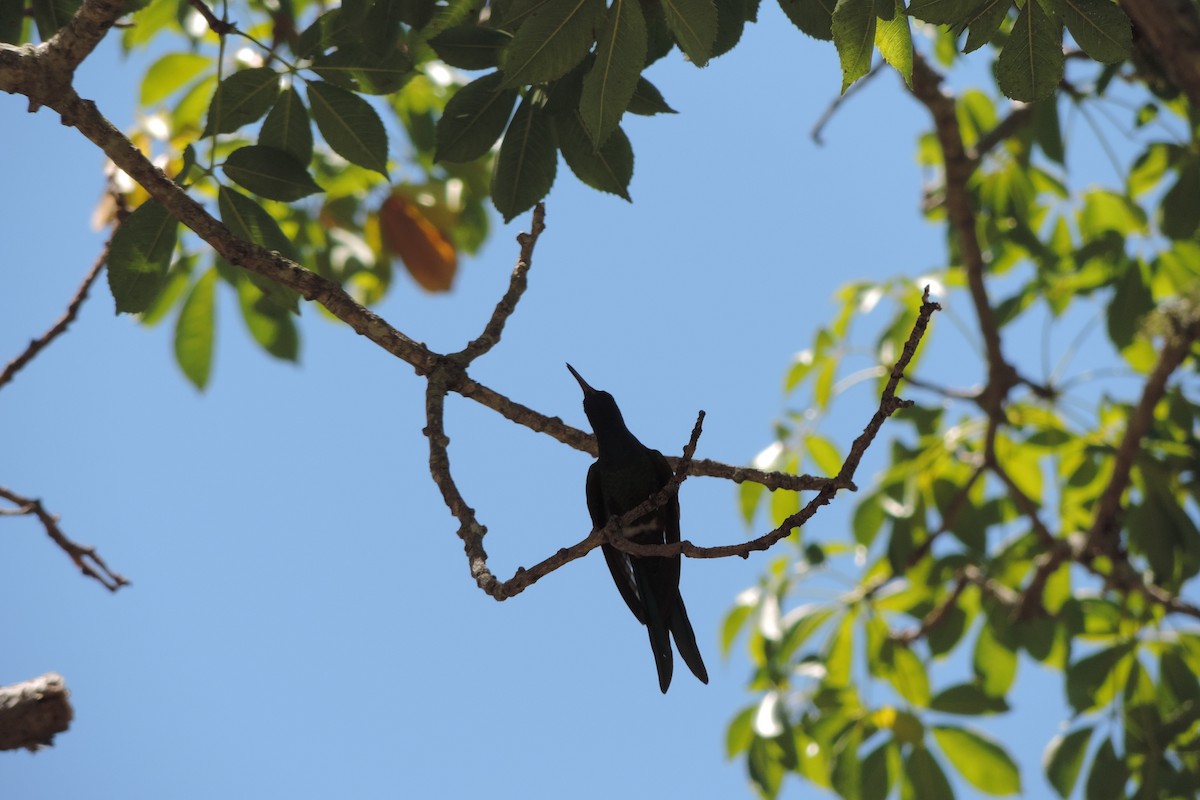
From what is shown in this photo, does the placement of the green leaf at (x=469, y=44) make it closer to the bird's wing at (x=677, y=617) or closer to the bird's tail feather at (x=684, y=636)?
the bird's wing at (x=677, y=617)

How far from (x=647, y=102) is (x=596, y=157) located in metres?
0.20

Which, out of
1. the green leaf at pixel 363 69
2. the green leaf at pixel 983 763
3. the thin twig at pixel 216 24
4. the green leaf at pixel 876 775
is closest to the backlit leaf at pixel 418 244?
the green leaf at pixel 363 69

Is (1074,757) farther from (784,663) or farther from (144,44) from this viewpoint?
(144,44)

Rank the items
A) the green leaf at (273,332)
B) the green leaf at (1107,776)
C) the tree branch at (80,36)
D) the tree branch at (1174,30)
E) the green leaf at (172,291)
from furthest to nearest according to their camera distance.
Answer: the green leaf at (1107,776) → the green leaf at (273,332) → the green leaf at (172,291) → the tree branch at (1174,30) → the tree branch at (80,36)

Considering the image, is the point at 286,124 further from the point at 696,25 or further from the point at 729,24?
the point at 696,25

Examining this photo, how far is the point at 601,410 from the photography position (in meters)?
3.65

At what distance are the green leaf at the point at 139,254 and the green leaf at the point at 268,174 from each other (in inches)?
9.0

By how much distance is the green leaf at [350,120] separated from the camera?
10.2ft

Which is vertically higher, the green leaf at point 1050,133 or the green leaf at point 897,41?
the green leaf at point 1050,133

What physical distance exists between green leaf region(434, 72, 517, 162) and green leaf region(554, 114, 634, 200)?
181 mm

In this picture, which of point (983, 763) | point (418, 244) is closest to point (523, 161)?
point (418, 244)

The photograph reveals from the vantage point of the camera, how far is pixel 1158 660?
5.04 metres

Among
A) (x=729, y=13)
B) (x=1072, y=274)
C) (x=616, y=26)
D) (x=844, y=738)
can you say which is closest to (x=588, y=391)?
(x=729, y=13)

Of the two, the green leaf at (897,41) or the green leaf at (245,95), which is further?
the green leaf at (245,95)
